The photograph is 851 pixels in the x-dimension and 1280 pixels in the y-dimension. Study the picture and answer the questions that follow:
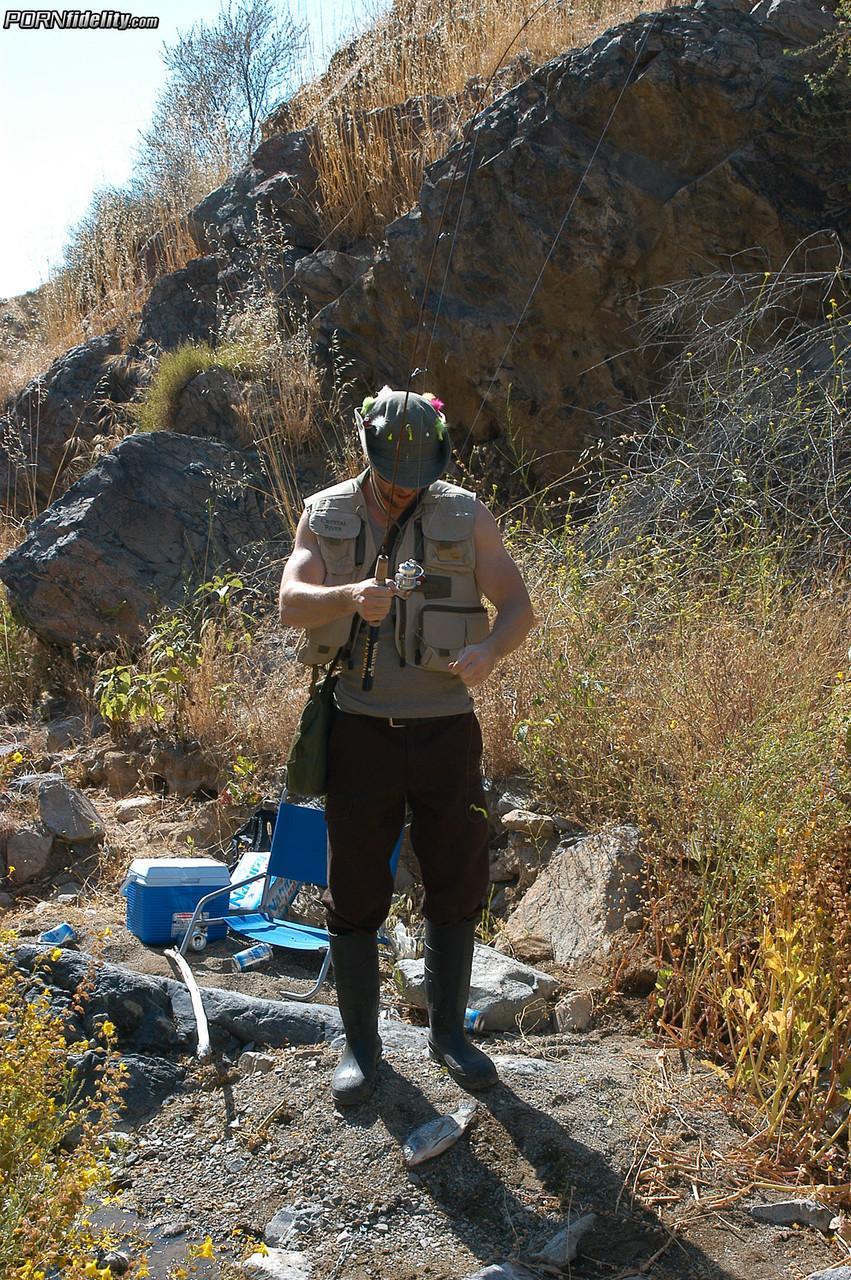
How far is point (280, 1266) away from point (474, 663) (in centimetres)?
152

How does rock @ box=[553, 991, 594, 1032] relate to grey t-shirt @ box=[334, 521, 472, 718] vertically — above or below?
below

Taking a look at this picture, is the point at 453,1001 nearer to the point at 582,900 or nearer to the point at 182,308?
the point at 582,900

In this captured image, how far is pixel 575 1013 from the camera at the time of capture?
13.3 ft

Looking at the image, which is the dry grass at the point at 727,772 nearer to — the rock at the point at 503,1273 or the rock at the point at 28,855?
the rock at the point at 503,1273

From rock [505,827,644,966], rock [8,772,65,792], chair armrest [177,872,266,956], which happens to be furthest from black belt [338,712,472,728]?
rock [8,772,65,792]

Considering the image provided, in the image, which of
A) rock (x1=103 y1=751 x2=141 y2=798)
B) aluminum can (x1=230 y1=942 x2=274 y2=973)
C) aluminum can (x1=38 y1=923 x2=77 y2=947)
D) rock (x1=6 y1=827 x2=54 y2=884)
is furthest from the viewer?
rock (x1=103 y1=751 x2=141 y2=798)

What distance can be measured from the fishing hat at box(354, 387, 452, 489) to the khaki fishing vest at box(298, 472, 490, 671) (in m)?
0.09

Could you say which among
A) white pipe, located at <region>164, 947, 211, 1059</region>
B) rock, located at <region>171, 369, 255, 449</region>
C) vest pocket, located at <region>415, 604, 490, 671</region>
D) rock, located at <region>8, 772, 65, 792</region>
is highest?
rock, located at <region>171, 369, 255, 449</region>

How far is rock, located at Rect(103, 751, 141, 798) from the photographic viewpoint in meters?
6.80

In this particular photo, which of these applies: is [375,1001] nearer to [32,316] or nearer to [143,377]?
[143,377]

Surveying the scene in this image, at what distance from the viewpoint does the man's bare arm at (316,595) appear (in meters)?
3.00

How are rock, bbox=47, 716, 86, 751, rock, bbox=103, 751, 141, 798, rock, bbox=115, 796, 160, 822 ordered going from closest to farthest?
1. rock, bbox=115, 796, 160, 822
2. rock, bbox=103, 751, 141, 798
3. rock, bbox=47, 716, 86, 751

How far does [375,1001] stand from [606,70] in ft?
22.2

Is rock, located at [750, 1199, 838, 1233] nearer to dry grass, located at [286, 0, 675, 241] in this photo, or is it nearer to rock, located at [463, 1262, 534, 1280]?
rock, located at [463, 1262, 534, 1280]
